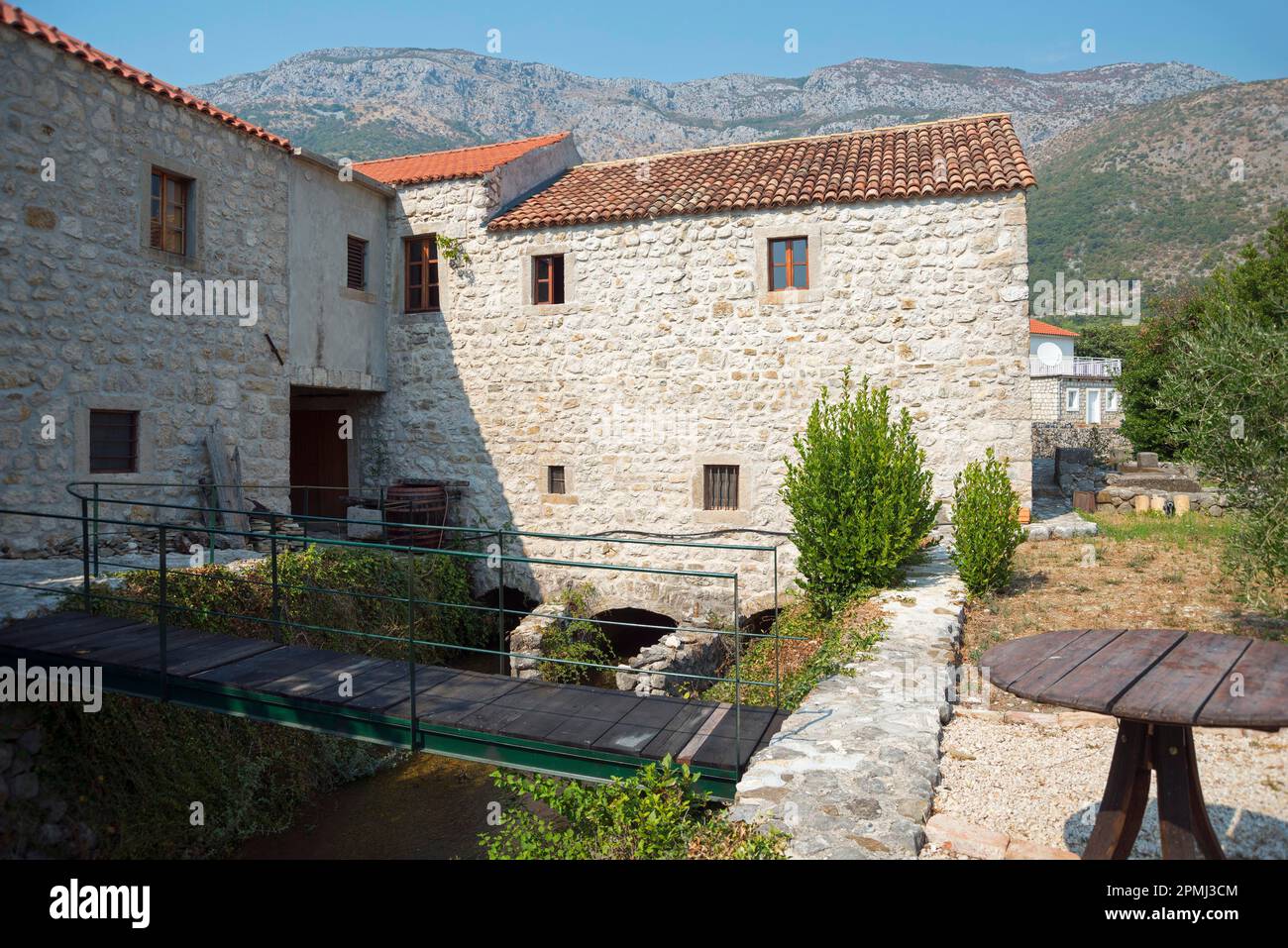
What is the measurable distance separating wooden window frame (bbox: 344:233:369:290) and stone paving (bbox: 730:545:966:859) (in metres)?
11.4

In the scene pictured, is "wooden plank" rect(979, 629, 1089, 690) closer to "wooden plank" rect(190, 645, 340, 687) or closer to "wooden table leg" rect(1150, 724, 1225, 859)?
"wooden table leg" rect(1150, 724, 1225, 859)

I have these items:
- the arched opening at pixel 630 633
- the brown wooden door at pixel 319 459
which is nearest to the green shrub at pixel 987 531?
the arched opening at pixel 630 633

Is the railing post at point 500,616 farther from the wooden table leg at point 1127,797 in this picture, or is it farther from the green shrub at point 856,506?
the green shrub at point 856,506

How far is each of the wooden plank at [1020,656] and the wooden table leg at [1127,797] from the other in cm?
40

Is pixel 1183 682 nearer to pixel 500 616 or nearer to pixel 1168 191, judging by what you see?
pixel 500 616

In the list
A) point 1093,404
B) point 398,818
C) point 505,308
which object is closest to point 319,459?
point 505,308

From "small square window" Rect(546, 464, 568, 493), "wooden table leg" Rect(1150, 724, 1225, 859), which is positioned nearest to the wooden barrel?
"small square window" Rect(546, 464, 568, 493)

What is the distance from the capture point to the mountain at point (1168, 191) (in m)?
47.8

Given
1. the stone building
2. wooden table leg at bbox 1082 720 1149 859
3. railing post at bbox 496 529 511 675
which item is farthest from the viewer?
the stone building

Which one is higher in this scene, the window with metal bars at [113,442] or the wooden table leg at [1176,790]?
the window with metal bars at [113,442]

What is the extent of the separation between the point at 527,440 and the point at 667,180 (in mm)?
5150

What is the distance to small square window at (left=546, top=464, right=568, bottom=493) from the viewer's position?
13.8 meters
